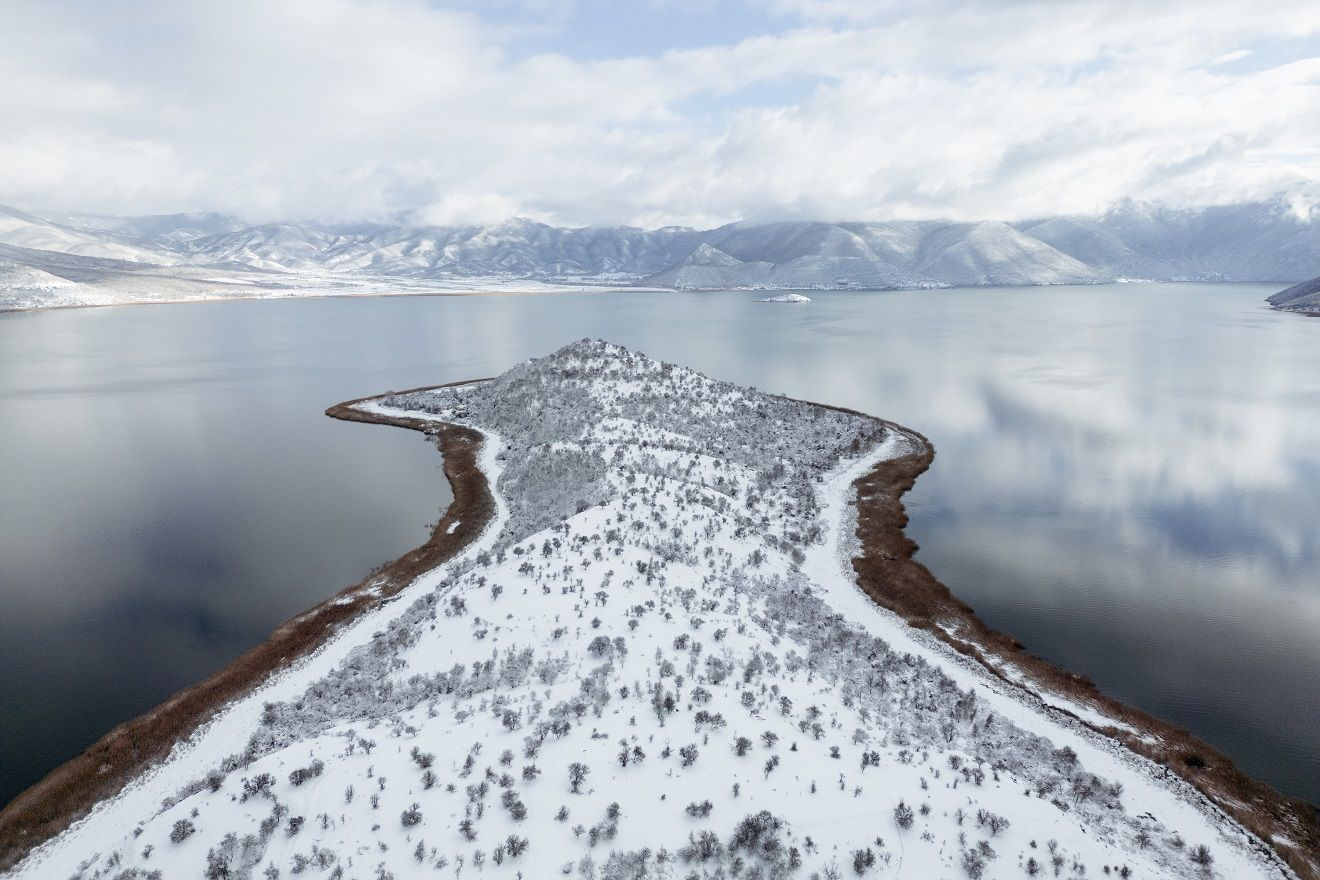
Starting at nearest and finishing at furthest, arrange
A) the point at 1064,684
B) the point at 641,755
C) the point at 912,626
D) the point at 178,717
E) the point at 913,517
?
the point at 641,755 < the point at 178,717 < the point at 1064,684 < the point at 912,626 < the point at 913,517

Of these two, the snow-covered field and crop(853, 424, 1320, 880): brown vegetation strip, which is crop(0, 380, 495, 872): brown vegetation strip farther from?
crop(853, 424, 1320, 880): brown vegetation strip

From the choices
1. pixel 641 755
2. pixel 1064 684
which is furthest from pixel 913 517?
pixel 641 755

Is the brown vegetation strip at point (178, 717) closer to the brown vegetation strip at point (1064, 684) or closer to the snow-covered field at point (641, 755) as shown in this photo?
the snow-covered field at point (641, 755)

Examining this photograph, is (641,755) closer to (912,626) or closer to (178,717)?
(912,626)

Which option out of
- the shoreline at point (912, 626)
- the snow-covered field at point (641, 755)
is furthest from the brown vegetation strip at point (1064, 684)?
the snow-covered field at point (641, 755)

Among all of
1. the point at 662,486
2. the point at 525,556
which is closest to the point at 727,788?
the point at 525,556

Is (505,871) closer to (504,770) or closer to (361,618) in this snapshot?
(504,770)
